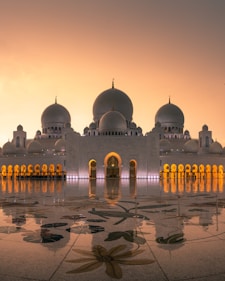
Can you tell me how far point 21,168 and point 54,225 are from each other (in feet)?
137

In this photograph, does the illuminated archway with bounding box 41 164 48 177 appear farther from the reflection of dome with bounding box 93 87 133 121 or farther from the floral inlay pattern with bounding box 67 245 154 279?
the floral inlay pattern with bounding box 67 245 154 279

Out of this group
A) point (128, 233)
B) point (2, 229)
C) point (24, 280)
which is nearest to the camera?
point (24, 280)

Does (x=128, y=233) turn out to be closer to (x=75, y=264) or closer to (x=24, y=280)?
(x=75, y=264)

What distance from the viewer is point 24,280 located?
3818 mm

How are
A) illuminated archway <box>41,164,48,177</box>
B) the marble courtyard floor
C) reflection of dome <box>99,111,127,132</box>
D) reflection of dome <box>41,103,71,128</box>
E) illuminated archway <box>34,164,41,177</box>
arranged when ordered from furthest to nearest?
reflection of dome <box>41,103,71,128</box>, illuminated archway <box>41,164,48,177</box>, illuminated archway <box>34,164,41,177</box>, reflection of dome <box>99,111,127,132</box>, the marble courtyard floor

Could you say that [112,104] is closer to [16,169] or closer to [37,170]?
[37,170]

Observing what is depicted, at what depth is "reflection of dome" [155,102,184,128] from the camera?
59156mm

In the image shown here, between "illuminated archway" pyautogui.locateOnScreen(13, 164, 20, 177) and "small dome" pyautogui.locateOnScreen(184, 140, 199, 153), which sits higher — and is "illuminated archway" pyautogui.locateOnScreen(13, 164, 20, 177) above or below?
below

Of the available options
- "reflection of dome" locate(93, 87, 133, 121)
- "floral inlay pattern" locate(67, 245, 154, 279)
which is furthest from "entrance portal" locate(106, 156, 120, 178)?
"floral inlay pattern" locate(67, 245, 154, 279)

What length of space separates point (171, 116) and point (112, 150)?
2409 cm

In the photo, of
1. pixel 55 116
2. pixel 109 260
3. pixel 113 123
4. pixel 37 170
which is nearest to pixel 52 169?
pixel 37 170

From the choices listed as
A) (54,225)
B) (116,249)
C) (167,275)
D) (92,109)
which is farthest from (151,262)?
(92,109)

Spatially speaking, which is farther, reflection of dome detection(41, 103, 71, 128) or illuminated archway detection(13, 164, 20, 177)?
reflection of dome detection(41, 103, 71, 128)

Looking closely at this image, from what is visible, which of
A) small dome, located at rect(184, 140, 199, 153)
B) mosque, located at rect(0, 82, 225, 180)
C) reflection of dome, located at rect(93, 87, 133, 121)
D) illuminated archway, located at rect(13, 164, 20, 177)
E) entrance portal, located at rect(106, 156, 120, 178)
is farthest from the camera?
small dome, located at rect(184, 140, 199, 153)
